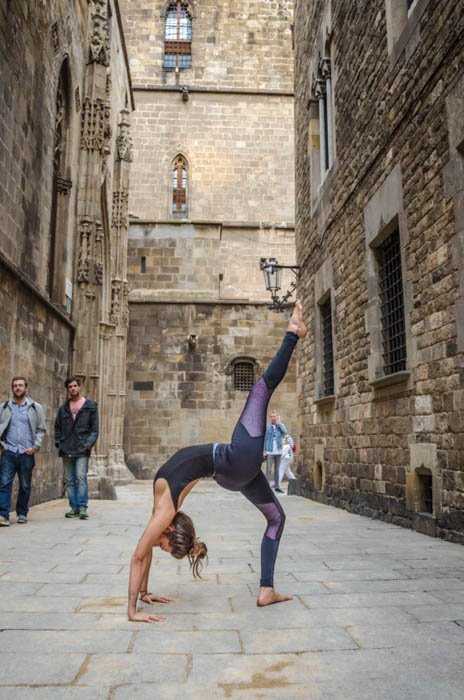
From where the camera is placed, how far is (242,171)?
26656mm

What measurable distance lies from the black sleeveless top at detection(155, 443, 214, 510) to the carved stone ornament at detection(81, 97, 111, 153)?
11428 millimetres

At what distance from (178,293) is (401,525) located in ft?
45.4

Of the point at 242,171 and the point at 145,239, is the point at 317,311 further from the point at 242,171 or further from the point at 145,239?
the point at 242,171

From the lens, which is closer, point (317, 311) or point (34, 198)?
point (34, 198)

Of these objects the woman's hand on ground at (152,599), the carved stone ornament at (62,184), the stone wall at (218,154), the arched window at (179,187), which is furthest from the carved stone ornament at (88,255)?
the arched window at (179,187)

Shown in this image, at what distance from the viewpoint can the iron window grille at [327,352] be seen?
37.0 ft

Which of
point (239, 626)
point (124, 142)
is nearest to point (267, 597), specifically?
point (239, 626)

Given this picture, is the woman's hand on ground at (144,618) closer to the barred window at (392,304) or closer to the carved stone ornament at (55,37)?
the barred window at (392,304)

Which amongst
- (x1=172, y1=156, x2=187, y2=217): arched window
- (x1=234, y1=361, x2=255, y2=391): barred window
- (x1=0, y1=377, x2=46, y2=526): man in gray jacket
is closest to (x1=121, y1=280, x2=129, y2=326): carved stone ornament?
(x1=234, y1=361, x2=255, y2=391): barred window

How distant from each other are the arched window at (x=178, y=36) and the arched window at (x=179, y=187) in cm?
436

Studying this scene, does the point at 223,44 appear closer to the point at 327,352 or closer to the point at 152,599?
the point at 327,352

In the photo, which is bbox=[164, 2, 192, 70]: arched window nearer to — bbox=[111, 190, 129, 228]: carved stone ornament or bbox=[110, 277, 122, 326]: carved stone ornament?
bbox=[111, 190, 129, 228]: carved stone ornament

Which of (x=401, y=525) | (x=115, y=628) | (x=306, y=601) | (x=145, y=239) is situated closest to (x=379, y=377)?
(x=401, y=525)

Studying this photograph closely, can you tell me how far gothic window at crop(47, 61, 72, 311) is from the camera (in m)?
12.0
